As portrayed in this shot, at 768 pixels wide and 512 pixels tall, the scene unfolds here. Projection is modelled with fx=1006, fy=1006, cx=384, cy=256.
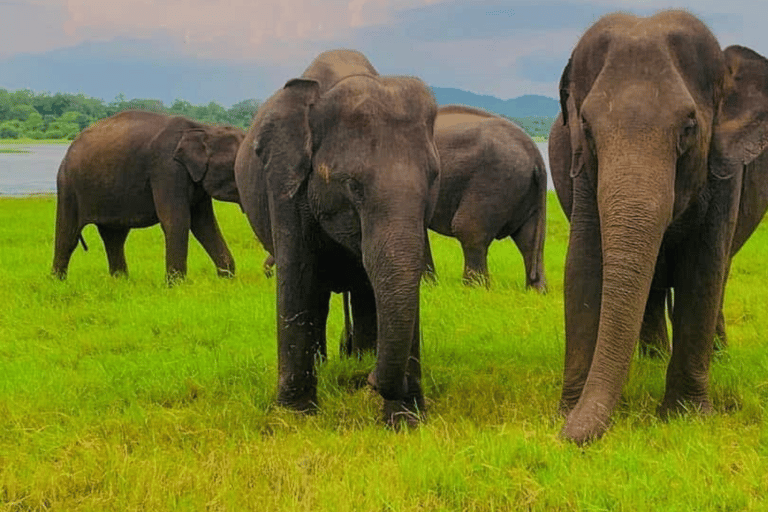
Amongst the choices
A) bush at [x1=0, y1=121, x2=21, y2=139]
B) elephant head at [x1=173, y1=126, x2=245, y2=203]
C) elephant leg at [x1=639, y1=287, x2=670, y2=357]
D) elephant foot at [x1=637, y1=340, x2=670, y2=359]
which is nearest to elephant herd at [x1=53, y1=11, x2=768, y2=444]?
elephant leg at [x1=639, y1=287, x2=670, y2=357]

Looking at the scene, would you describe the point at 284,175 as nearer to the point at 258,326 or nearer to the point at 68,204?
the point at 258,326

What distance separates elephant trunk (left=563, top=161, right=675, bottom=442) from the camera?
13.5 feet

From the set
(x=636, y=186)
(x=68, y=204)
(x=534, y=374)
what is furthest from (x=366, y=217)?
(x=68, y=204)

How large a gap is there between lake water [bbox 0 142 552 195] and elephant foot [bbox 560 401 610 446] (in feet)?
61.9

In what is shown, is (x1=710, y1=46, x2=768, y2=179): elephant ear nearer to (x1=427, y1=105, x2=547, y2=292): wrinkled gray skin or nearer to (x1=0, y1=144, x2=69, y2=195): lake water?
(x1=427, y1=105, x2=547, y2=292): wrinkled gray skin

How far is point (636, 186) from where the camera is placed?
13.5ft

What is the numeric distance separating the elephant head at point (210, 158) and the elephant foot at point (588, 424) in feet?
23.5

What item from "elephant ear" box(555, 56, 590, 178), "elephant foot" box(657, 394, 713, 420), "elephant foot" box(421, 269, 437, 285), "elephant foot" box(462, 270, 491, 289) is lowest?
"elephant foot" box(421, 269, 437, 285)

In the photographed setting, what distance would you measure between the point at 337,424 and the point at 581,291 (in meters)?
1.42

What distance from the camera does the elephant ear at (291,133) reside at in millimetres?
4816

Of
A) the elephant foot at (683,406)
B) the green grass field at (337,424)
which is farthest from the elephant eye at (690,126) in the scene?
the elephant foot at (683,406)

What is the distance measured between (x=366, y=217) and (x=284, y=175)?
0.64 m

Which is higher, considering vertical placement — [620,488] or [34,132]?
[620,488]

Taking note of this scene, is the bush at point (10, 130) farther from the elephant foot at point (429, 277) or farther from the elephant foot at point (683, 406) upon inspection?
the elephant foot at point (683, 406)
